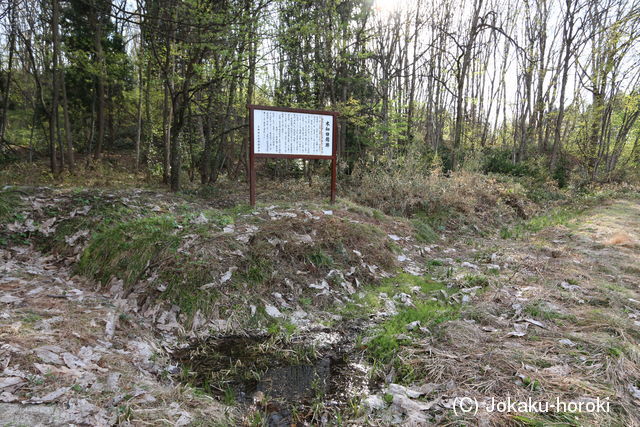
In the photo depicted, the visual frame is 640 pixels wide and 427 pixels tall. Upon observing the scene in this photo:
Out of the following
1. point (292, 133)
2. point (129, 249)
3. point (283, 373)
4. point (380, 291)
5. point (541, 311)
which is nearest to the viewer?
point (283, 373)

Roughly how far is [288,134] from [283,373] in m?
4.66

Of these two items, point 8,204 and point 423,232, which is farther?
point 423,232

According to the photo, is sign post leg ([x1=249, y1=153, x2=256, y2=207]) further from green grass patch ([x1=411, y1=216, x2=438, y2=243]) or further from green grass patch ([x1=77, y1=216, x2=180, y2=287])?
green grass patch ([x1=411, y1=216, x2=438, y2=243])

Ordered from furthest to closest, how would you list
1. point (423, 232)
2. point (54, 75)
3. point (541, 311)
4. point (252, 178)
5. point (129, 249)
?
point (54, 75), point (423, 232), point (252, 178), point (129, 249), point (541, 311)

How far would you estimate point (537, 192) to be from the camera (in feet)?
40.5

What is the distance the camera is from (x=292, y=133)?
262 inches

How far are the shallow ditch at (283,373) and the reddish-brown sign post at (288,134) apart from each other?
11.6 feet

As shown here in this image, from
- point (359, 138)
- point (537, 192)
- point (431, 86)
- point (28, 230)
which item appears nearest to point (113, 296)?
point (28, 230)

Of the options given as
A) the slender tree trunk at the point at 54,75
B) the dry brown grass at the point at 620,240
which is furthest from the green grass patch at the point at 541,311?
the slender tree trunk at the point at 54,75

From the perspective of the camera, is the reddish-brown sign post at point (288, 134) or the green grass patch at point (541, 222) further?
the green grass patch at point (541, 222)

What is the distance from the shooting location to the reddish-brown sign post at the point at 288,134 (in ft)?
20.7

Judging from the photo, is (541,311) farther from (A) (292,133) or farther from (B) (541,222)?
(B) (541,222)

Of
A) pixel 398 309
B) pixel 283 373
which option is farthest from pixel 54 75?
pixel 398 309

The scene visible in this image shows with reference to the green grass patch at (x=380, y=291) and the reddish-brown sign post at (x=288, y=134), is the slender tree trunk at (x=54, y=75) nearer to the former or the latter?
the reddish-brown sign post at (x=288, y=134)
